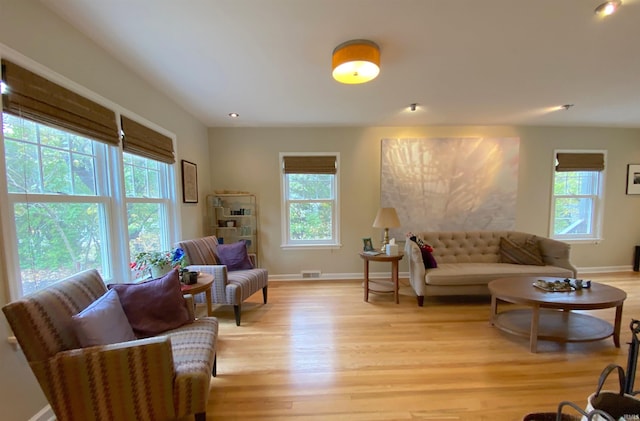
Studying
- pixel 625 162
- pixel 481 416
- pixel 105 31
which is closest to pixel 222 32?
pixel 105 31

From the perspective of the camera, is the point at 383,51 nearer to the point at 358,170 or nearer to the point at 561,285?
the point at 358,170

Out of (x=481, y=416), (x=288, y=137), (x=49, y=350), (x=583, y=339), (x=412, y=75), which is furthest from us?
(x=288, y=137)

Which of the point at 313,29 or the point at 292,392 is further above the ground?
the point at 313,29

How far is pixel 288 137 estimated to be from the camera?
167 inches

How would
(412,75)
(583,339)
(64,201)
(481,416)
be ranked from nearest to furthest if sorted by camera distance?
(481,416) → (64,201) → (583,339) → (412,75)

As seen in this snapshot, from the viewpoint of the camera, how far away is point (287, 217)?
14.2 feet

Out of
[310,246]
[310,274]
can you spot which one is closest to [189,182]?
[310,246]

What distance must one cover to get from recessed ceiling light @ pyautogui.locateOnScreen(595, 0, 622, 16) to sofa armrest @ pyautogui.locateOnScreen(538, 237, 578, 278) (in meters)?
2.66

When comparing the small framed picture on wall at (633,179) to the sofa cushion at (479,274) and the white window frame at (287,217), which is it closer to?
the sofa cushion at (479,274)

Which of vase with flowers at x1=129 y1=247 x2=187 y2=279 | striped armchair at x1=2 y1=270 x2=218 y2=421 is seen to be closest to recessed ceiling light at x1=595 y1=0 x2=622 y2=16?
striped armchair at x1=2 y1=270 x2=218 y2=421

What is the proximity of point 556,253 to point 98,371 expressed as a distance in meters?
4.57

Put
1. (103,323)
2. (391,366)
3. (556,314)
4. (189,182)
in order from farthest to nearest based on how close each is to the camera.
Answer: (189,182)
(556,314)
(391,366)
(103,323)

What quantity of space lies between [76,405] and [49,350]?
289mm

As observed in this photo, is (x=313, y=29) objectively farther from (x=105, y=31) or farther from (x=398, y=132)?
(x=398, y=132)
